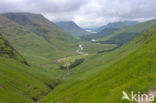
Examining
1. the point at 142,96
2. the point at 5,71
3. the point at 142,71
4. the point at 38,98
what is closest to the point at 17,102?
the point at 38,98

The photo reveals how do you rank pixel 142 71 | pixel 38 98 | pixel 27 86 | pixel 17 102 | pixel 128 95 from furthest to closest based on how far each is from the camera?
pixel 27 86 → pixel 38 98 → pixel 17 102 → pixel 142 71 → pixel 128 95

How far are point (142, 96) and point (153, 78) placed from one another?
8.09 m

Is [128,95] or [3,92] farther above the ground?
[128,95]

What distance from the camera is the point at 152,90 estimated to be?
3103cm

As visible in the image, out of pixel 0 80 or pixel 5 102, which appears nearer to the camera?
pixel 5 102

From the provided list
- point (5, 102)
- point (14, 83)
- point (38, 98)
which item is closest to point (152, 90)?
point (5, 102)

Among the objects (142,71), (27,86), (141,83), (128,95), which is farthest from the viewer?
(27,86)

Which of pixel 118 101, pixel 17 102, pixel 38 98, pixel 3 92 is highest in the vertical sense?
pixel 118 101

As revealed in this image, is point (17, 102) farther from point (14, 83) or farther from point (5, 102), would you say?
point (14, 83)

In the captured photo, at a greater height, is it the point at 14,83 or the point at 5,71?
the point at 5,71

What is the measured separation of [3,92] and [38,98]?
115ft

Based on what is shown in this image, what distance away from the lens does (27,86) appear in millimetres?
149625

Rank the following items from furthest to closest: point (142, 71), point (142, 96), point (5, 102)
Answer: point (5, 102) < point (142, 71) < point (142, 96)

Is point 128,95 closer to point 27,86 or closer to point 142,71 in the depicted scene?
point 142,71
